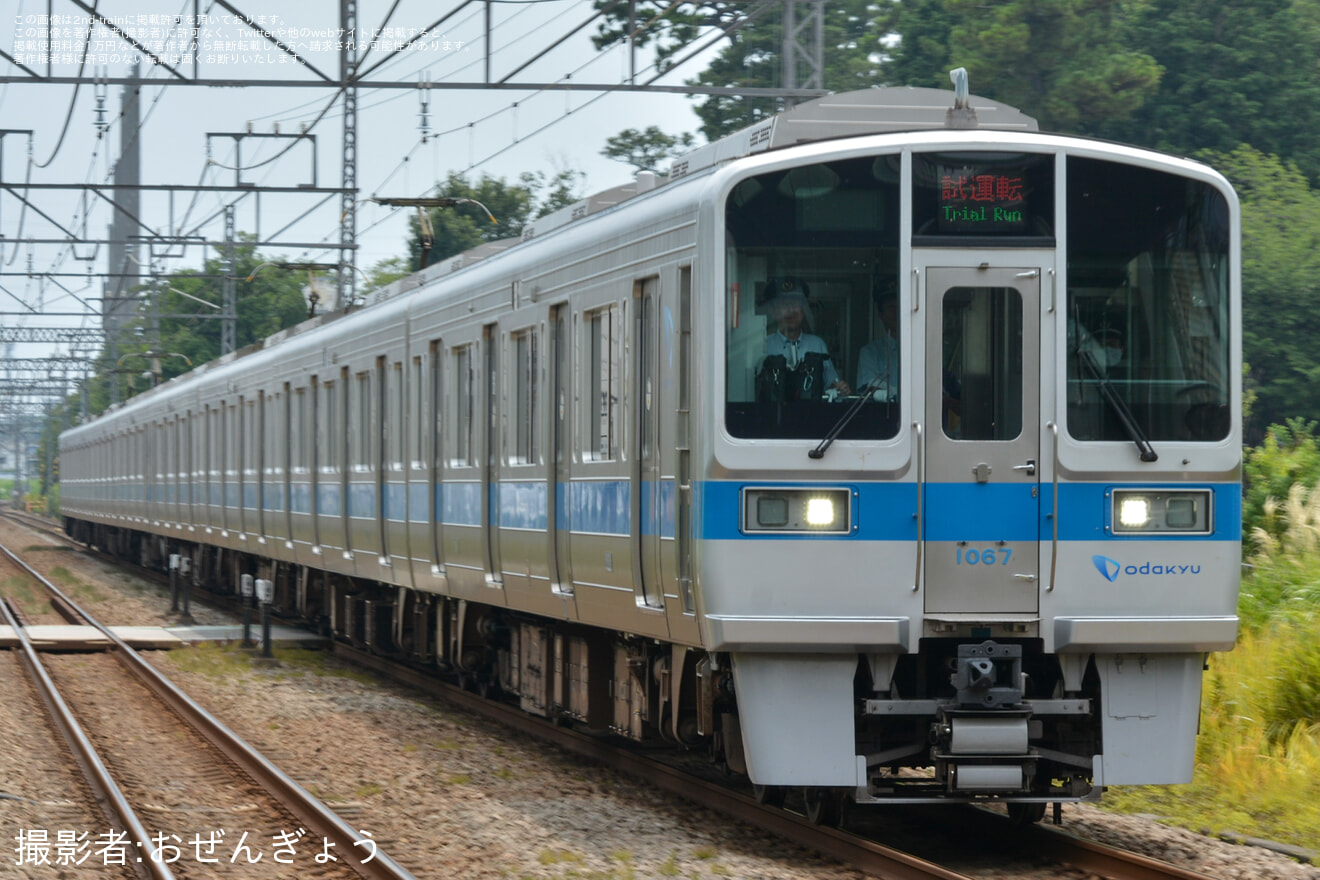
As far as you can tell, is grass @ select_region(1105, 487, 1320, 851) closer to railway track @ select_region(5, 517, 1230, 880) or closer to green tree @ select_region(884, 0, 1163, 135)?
railway track @ select_region(5, 517, 1230, 880)

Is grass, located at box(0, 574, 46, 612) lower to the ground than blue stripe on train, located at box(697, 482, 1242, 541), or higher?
lower

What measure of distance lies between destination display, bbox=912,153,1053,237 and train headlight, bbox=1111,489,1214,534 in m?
1.13

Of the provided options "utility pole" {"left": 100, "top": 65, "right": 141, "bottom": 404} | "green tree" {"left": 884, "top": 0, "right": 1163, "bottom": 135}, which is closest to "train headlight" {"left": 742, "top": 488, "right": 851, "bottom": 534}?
"utility pole" {"left": 100, "top": 65, "right": 141, "bottom": 404}

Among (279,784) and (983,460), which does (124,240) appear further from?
(983,460)

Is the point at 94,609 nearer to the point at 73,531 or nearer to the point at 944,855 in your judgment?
the point at 944,855

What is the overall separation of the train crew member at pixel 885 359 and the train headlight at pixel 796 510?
1.42 ft

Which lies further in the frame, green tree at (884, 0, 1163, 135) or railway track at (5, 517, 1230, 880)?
green tree at (884, 0, 1163, 135)

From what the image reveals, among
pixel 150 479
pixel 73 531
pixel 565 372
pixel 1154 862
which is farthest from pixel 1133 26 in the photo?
pixel 1154 862

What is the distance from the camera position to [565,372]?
404 inches

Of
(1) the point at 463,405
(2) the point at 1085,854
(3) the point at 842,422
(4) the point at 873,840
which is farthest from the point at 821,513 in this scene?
(1) the point at 463,405

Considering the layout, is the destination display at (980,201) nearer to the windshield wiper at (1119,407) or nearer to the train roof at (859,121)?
the train roof at (859,121)

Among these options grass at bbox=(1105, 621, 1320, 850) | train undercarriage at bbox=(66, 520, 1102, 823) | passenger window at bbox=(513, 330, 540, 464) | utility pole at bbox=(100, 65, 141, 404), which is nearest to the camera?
train undercarriage at bbox=(66, 520, 1102, 823)

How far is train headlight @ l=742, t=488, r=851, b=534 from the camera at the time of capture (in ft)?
24.8

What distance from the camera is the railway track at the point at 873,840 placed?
7145 mm
